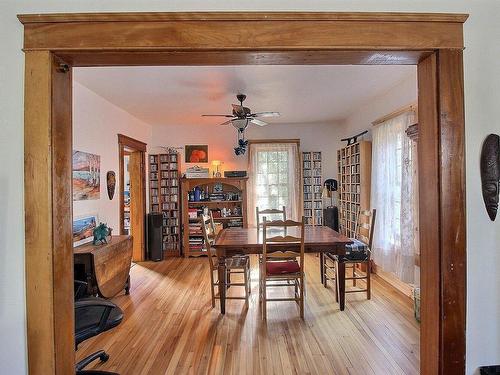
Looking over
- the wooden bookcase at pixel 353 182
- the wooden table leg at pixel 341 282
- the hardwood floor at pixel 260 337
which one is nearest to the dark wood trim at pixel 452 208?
the hardwood floor at pixel 260 337

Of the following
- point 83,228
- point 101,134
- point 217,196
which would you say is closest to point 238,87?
point 101,134

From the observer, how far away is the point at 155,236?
5.25 m

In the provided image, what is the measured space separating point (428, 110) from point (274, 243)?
191 centimetres

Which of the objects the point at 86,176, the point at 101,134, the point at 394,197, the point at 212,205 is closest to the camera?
the point at 86,176

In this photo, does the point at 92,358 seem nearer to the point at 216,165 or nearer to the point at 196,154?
the point at 216,165

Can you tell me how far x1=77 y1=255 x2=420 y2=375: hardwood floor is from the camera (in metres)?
2.19

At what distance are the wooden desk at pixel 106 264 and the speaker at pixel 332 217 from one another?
3.49 m

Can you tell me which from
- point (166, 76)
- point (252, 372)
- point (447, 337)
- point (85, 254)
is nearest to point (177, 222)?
point (85, 254)

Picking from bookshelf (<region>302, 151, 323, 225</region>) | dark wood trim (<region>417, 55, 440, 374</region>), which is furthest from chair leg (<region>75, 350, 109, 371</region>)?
bookshelf (<region>302, 151, 323, 225</region>)

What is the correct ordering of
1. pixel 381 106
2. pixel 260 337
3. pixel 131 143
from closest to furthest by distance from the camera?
pixel 260 337, pixel 381 106, pixel 131 143

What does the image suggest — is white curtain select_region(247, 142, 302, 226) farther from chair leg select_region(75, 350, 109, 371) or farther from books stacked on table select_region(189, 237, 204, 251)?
chair leg select_region(75, 350, 109, 371)

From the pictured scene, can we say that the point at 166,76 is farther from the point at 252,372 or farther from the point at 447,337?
the point at 447,337

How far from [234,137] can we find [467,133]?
4.81 m

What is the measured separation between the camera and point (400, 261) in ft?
11.3
